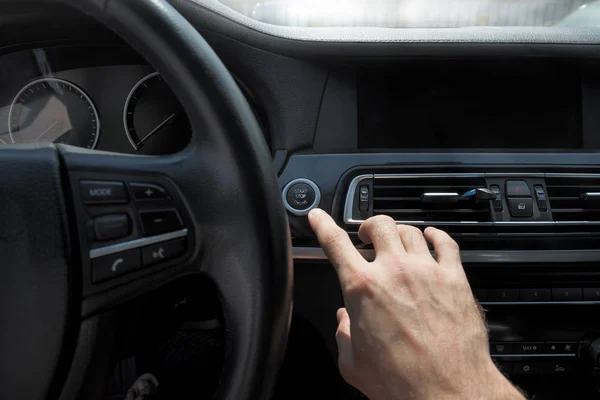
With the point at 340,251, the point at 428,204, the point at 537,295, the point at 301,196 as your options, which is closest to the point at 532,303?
the point at 537,295

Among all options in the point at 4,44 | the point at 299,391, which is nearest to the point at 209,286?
the point at 299,391

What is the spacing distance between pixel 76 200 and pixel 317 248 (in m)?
0.76

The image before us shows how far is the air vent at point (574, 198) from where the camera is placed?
1389 millimetres

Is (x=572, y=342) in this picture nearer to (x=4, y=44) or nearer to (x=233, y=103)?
(x=233, y=103)

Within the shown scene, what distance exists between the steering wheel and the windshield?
688 millimetres

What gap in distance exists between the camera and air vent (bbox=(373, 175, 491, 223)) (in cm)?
135

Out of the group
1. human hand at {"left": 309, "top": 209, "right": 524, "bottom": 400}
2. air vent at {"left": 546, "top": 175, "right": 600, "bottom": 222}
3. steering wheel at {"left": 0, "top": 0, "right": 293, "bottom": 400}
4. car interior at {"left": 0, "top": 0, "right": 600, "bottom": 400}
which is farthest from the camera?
air vent at {"left": 546, "top": 175, "right": 600, "bottom": 222}

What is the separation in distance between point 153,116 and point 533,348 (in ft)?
3.97

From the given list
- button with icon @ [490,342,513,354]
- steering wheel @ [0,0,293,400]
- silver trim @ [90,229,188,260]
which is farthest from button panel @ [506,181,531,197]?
silver trim @ [90,229,188,260]

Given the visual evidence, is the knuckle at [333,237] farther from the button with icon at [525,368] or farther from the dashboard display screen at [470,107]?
the button with icon at [525,368]

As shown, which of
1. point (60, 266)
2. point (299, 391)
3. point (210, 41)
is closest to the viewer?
point (60, 266)

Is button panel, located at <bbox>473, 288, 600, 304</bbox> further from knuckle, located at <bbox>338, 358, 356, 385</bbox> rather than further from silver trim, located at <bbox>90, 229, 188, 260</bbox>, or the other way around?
silver trim, located at <bbox>90, 229, 188, 260</bbox>

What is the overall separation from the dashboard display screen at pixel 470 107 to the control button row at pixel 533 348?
1.78 ft

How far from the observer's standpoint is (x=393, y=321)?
2.79 ft
